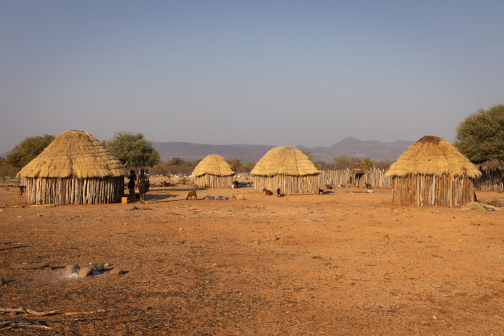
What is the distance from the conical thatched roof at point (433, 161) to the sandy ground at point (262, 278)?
4.15 meters

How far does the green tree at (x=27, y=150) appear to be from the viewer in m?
29.6

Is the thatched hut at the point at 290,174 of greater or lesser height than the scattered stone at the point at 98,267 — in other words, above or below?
above

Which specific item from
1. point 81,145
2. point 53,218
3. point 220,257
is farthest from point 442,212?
point 81,145

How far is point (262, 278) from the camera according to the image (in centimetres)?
562

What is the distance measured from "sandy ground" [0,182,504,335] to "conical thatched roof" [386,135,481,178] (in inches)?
164

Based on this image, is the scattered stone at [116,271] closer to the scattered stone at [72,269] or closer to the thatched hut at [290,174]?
the scattered stone at [72,269]

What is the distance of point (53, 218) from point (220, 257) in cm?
740

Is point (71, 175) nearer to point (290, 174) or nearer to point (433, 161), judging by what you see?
point (290, 174)

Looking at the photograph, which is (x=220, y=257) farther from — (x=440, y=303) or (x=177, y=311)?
(x=440, y=303)

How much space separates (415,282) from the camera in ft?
17.8

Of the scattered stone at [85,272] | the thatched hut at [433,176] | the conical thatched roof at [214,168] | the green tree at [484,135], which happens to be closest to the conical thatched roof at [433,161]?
the thatched hut at [433,176]

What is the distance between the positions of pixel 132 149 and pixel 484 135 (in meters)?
27.8

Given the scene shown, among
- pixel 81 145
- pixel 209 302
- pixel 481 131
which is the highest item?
pixel 481 131

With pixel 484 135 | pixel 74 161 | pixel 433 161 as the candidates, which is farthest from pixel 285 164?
pixel 484 135
